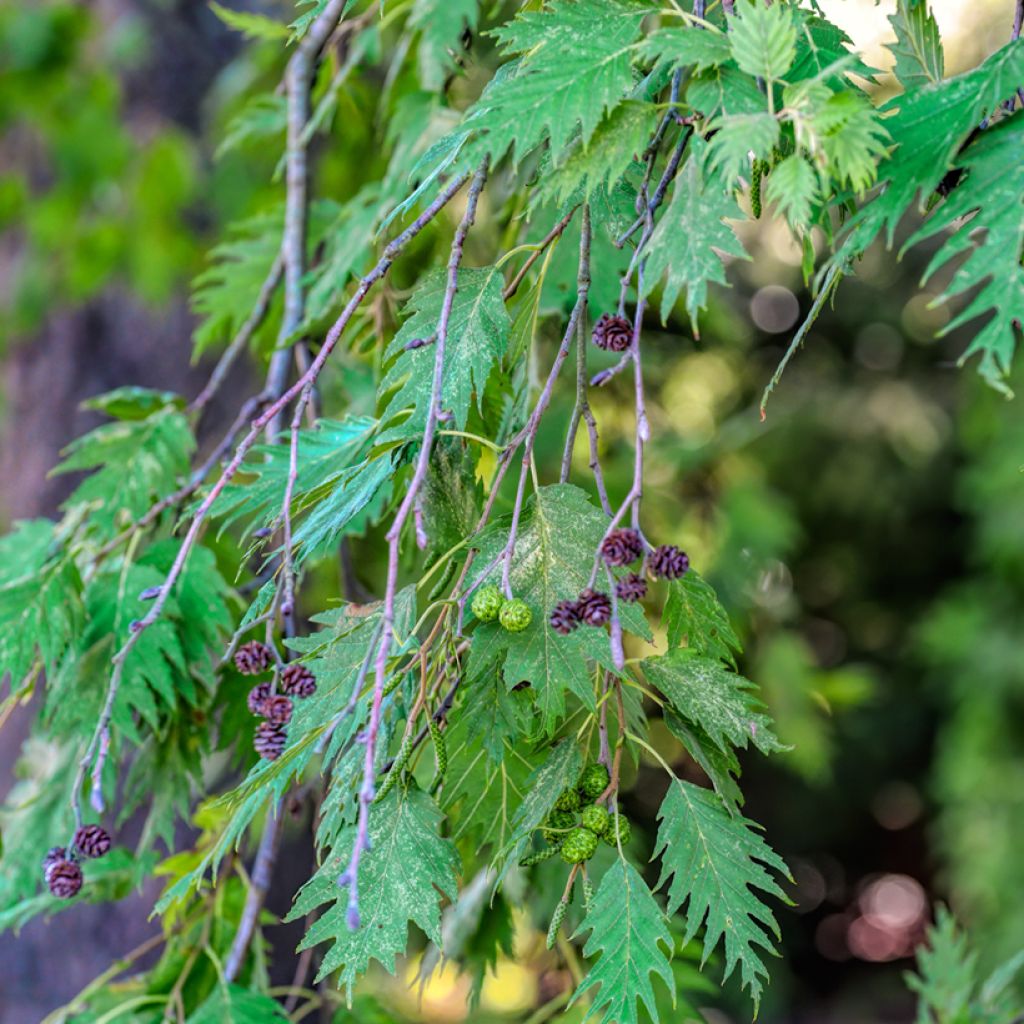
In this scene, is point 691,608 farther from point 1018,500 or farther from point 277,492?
point 1018,500

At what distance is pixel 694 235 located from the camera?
617mm

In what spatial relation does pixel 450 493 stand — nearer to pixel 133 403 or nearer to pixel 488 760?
pixel 488 760

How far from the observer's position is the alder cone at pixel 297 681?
664 millimetres

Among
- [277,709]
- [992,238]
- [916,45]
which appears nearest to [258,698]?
[277,709]

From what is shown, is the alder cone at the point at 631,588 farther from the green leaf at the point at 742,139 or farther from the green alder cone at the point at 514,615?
the green leaf at the point at 742,139

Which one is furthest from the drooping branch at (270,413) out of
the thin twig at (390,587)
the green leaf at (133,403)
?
the green leaf at (133,403)

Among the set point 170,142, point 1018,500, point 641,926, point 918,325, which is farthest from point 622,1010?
point 918,325

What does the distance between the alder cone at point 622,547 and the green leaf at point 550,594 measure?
0.15 ft

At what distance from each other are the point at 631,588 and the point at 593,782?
0.41 feet

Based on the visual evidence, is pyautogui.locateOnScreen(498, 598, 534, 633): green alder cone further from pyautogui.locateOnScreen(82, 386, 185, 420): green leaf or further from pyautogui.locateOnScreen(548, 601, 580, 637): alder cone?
pyautogui.locateOnScreen(82, 386, 185, 420): green leaf

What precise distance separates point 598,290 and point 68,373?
1.77 meters

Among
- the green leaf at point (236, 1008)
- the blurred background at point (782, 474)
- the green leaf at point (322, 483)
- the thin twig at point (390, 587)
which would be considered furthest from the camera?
the blurred background at point (782, 474)

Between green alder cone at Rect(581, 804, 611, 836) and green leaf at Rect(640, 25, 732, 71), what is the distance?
1.38ft

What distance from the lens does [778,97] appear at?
0.66 meters
